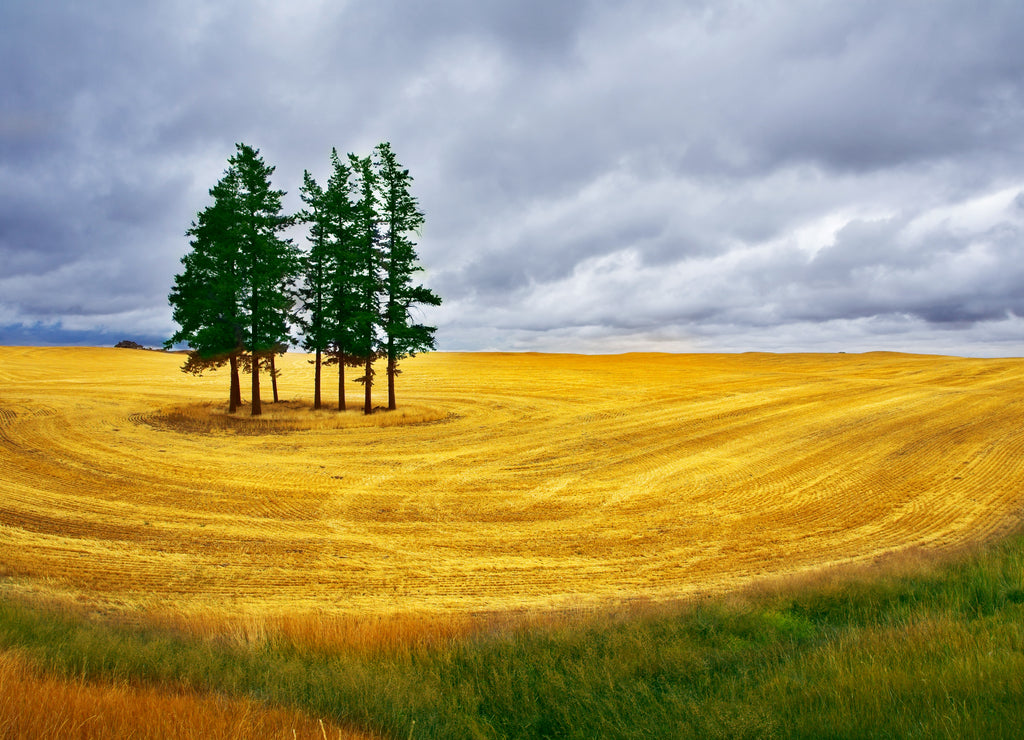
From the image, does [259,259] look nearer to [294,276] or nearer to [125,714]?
[294,276]

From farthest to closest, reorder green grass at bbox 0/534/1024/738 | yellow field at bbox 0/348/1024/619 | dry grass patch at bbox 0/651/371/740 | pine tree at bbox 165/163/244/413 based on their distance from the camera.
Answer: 1. pine tree at bbox 165/163/244/413
2. yellow field at bbox 0/348/1024/619
3. green grass at bbox 0/534/1024/738
4. dry grass patch at bbox 0/651/371/740

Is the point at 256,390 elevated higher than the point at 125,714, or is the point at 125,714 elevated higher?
the point at 256,390

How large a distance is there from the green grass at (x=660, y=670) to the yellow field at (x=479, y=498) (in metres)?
2.36

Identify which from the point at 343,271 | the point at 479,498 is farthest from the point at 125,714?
the point at 343,271

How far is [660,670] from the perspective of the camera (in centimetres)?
588

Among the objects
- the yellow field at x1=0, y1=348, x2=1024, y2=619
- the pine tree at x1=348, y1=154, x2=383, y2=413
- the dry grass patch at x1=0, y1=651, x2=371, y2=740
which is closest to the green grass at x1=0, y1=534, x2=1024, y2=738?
the dry grass patch at x1=0, y1=651, x2=371, y2=740

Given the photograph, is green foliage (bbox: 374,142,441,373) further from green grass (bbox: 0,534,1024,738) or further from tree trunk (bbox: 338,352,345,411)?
green grass (bbox: 0,534,1024,738)

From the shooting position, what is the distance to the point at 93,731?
10.9 ft

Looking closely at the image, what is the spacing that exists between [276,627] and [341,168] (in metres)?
29.1

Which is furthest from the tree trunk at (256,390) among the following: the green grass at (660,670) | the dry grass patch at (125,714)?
the dry grass patch at (125,714)

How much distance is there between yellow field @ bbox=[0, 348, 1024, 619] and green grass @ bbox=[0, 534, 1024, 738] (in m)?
2.36

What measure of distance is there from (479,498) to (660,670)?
384 inches

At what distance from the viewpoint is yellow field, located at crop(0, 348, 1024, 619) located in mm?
9906

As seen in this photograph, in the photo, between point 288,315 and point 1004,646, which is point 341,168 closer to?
point 288,315
